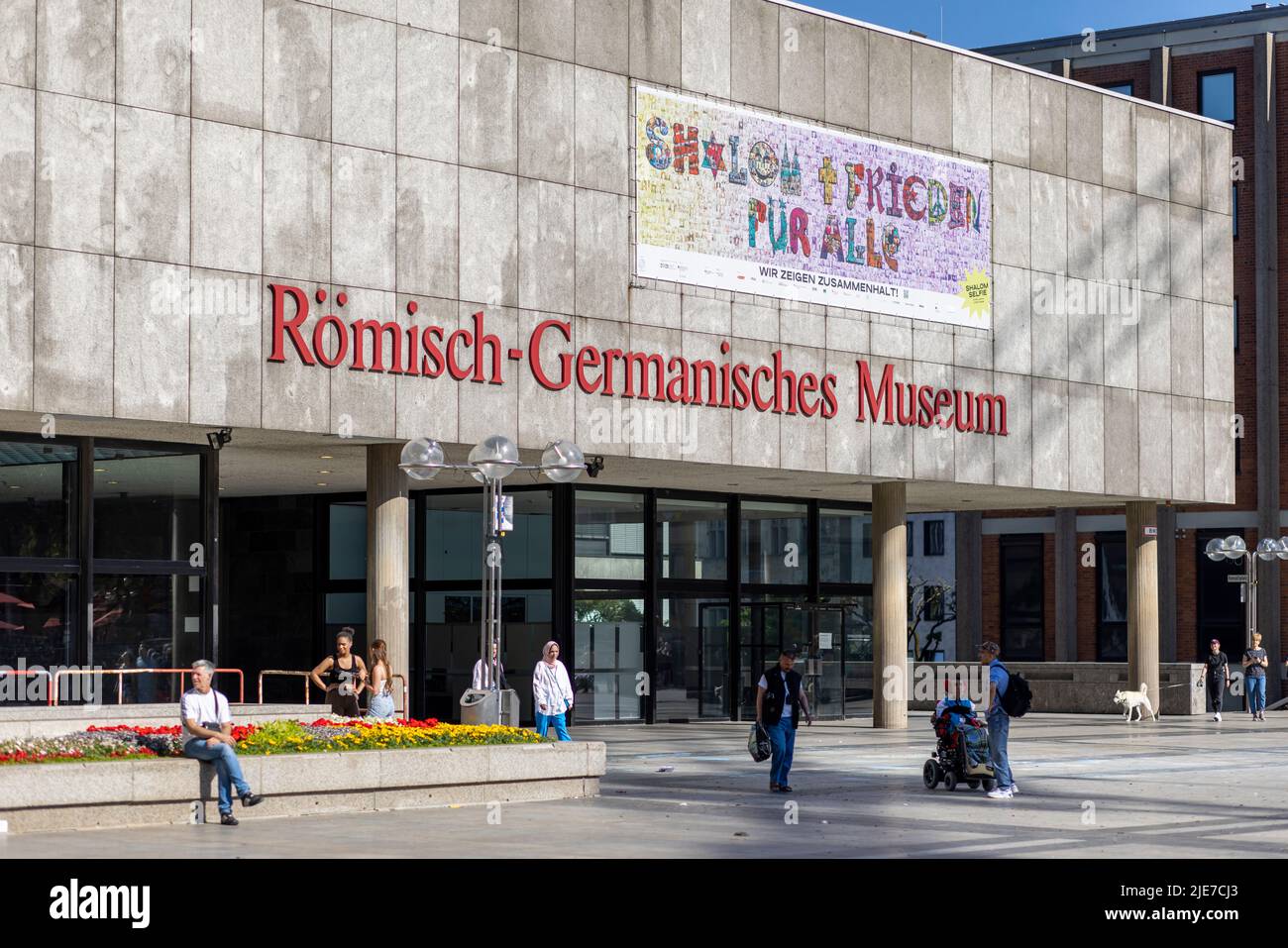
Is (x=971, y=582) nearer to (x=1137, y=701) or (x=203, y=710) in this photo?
(x=1137, y=701)

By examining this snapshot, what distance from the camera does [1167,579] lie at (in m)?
69.3

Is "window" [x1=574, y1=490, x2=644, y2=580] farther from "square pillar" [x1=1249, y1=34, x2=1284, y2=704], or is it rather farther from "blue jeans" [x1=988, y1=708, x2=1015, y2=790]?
"square pillar" [x1=1249, y1=34, x2=1284, y2=704]

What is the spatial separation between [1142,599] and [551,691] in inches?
850

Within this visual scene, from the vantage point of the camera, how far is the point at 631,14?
112 feet

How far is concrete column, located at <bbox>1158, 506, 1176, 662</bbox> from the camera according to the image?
226ft

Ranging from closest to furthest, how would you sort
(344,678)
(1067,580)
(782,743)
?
(782,743) → (344,678) → (1067,580)

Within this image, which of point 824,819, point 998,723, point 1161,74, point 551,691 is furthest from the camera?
point 1161,74

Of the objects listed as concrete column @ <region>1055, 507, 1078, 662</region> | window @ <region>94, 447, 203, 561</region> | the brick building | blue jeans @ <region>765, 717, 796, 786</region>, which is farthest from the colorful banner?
concrete column @ <region>1055, 507, 1078, 662</region>

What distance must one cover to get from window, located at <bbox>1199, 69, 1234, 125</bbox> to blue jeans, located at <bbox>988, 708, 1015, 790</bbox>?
50.1 meters

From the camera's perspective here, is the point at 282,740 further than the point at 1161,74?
No

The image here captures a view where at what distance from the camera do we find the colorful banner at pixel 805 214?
34344mm

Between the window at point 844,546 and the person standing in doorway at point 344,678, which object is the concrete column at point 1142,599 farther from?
the person standing in doorway at point 344,678
